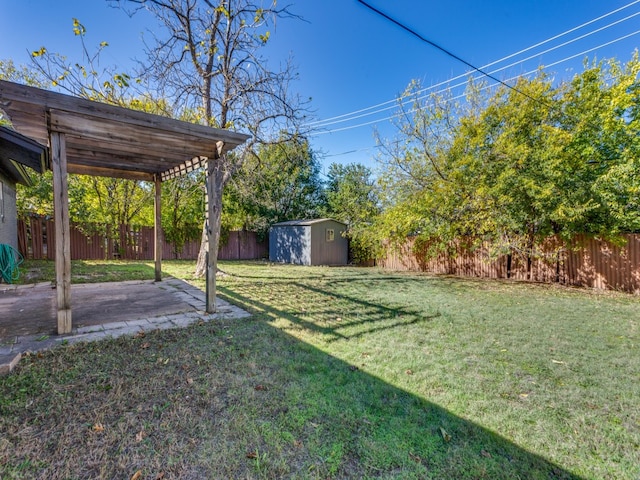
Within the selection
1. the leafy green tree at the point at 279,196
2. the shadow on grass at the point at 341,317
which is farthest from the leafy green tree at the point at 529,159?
the shadow on grass at the point at 341,317

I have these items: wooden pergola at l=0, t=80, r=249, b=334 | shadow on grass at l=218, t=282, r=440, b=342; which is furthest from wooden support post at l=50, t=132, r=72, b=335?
shadow on grass at l=218, t=282, r=440, b=342

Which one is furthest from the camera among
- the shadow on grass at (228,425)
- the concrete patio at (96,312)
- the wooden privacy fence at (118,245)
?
the wooden privacy fence at (118,245)

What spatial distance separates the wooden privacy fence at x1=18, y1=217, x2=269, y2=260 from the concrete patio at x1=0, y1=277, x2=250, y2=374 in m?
5.93

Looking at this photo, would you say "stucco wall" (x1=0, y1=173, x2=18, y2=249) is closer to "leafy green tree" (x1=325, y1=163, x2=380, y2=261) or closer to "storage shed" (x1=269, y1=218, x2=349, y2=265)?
"storage shed" (x1=269, y1=218, x2=349, y2=265)

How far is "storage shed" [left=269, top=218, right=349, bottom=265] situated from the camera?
42.0ft

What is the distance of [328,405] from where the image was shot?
2.08 metres

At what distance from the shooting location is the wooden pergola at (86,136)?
9.18 feet

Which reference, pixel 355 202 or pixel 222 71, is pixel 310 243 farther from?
pixel 222 71

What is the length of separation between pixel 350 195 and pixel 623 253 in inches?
503

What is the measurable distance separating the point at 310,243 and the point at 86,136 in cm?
962

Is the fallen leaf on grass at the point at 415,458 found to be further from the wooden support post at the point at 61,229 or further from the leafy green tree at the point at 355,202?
the leafy green tree at the point at 355,202

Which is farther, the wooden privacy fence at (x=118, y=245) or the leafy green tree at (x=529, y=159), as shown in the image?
the wooden privacy fence at (x=118, y=245)

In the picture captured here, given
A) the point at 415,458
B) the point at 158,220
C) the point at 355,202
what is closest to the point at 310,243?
the point at 355,202

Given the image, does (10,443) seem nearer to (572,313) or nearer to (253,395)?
(253,395)
